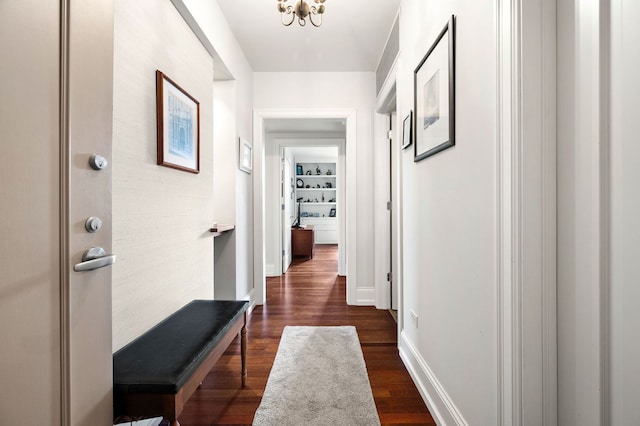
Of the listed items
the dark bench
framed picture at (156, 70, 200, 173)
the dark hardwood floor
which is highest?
framed picture at (156, 70, 200, 173)

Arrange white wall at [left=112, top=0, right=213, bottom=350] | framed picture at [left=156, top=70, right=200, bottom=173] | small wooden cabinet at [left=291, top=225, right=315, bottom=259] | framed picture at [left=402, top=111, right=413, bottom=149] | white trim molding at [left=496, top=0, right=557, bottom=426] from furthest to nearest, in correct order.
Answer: small wooden cabinet at [left=291, top=225, right=315, bottom=259], framed picture at [left=402, top=111, right=413, bottom=149], framed picture at [left=156, top=70, right=200, bottom=173], white wall at [left=112, top=0, right=213, bottom=350], white trim molding at [left=496, top=0, right=557, bottom=426]


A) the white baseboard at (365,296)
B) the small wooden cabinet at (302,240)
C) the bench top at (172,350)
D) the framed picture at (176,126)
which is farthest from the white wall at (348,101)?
the small wooden cabinet at (302,240)

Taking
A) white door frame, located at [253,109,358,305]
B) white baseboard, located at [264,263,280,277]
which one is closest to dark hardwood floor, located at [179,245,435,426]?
white door frame, located at [253,109,358,305]

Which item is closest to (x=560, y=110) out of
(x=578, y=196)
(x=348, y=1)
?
(x=578, y=196)

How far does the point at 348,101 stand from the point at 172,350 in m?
2.92

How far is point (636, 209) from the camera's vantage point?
A: 2.21 feet

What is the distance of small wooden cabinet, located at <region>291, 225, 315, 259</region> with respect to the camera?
6133 millimetres

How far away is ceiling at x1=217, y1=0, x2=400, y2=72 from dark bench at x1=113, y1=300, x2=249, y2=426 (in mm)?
2232

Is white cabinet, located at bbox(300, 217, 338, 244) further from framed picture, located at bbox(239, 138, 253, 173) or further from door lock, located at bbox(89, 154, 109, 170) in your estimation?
door lock, located at bbox(89, 154, 109, 170)

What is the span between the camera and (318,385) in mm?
1777

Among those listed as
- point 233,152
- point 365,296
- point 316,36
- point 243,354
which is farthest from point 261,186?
point 243,354

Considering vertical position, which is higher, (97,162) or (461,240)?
(97,162)

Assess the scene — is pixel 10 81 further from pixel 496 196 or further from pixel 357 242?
pixel 357 242

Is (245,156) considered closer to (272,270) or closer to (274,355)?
(274,355)
